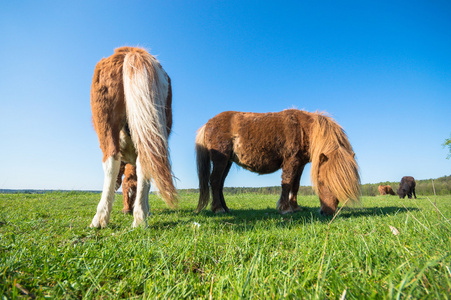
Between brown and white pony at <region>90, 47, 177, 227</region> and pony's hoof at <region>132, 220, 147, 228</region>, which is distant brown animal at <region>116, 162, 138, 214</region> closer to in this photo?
brown and white pony at <region>90, 47, 177, 227</region>

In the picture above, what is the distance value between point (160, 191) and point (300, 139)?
373 centimetres

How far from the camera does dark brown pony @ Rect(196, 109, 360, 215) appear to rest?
4.77 metres

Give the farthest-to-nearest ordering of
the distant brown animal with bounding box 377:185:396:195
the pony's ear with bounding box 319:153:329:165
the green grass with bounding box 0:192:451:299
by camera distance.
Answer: the distant brown animal with bounding box 377:185:396:195, the pony's ear with bounding box 319:153:329:165, the green grass with bounding box 0:192:451:299

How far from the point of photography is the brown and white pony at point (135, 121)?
2.58 metres

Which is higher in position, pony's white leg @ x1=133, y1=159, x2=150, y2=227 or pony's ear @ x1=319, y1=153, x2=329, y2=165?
pony's ear @ x1=319, y1=153, x2=329, y2=165

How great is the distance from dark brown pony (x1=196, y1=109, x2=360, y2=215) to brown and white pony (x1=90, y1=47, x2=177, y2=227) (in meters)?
2.58

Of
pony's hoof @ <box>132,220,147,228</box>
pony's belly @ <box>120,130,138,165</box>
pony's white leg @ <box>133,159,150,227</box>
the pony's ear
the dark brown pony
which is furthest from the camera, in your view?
the dark brown pony

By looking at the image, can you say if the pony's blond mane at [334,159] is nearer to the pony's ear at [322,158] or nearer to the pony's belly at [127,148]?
the pony's ear at [322,158]

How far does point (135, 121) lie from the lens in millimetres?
2738

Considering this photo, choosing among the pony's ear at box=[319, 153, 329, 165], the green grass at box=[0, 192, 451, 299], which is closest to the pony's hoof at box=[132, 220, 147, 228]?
the green grass at box=[0, 192, 451, 299]

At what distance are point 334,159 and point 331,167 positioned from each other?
20cm

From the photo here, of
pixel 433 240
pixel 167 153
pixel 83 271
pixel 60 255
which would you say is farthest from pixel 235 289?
pixel 167 153

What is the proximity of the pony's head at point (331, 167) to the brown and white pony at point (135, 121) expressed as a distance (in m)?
3.00

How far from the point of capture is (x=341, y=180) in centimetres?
416
